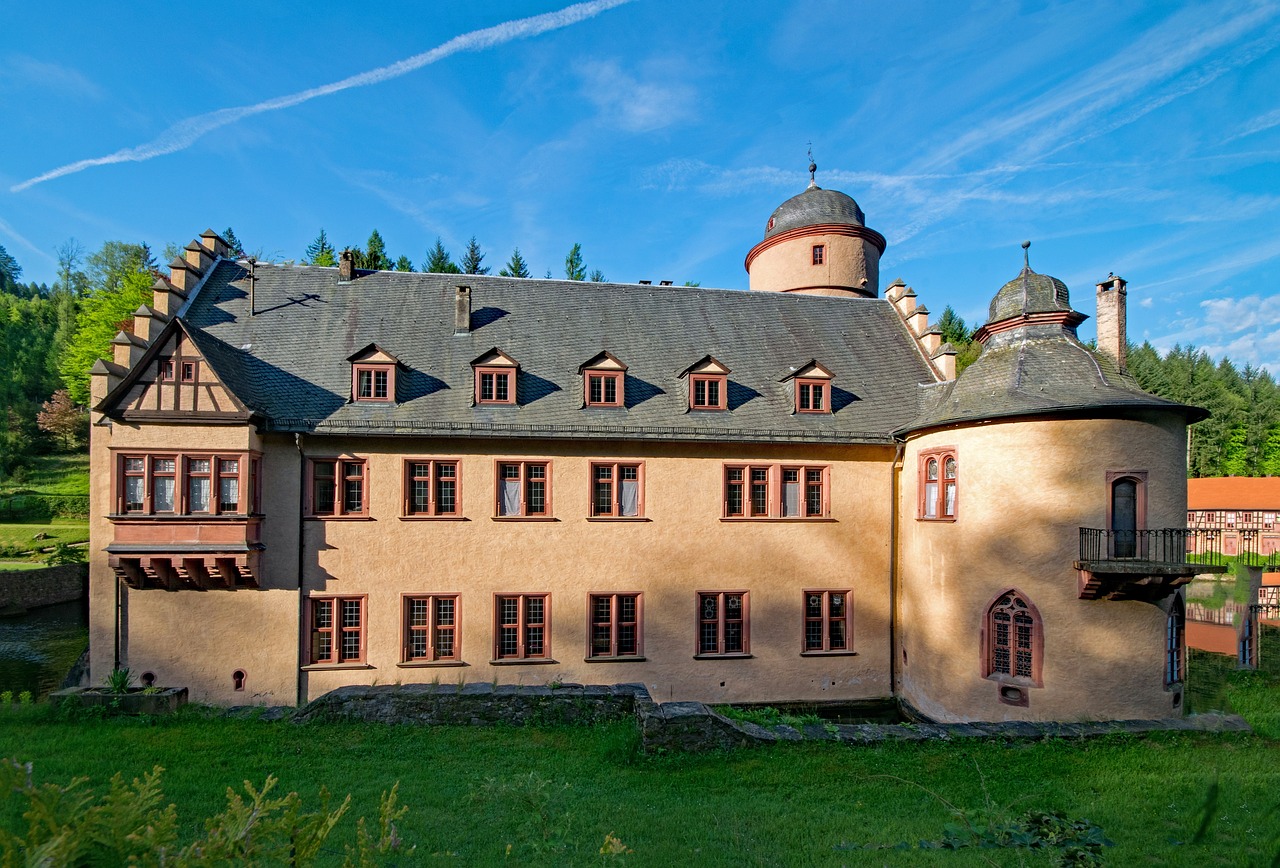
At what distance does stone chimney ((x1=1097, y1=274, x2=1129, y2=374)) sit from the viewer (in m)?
16.4

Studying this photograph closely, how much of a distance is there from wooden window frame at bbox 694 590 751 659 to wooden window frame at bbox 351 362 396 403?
30.4 feet

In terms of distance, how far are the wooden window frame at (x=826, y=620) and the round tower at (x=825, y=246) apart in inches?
461

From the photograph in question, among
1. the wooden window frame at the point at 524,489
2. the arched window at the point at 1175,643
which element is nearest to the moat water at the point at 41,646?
the wooden window frame at the point at 524,489

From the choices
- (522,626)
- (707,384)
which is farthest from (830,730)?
(707,384)

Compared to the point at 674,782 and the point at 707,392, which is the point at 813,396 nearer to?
the point at 707,392

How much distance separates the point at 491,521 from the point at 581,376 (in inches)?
178

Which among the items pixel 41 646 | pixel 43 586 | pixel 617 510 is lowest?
pixel 41 646

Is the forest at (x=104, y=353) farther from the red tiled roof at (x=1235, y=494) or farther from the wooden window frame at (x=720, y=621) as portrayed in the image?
the wooden window frame at (x=720, y=621)

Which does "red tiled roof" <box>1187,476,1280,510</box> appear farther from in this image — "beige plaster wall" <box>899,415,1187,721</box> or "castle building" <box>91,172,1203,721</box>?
"beige plaster wall" <box>899,415,1187,721</box>

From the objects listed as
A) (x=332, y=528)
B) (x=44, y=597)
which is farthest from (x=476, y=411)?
(x=44, y=597)

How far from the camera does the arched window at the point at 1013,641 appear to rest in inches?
556

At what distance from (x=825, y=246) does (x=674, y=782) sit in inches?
795

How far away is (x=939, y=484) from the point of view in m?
15.9

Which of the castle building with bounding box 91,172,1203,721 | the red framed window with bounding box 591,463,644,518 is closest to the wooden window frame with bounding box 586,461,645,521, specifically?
the red framed window with bounding box 591,463,644,518
